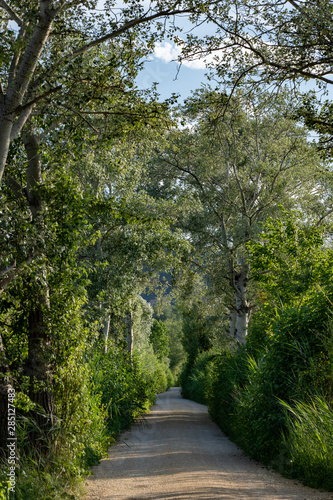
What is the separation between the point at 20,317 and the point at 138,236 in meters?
7.84

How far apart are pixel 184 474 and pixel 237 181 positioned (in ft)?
46.7

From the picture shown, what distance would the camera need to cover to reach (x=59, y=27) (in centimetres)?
712

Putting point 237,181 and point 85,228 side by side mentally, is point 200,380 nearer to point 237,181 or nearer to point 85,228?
point 237,181

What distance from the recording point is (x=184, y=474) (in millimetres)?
7891

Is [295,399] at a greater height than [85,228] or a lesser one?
lesser

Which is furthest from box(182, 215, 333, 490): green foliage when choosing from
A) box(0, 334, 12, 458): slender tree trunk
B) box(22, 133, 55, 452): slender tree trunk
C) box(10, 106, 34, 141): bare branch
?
box(10, 106, 34, 141): bare branch

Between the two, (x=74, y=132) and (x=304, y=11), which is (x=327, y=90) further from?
(x=74, y=132)

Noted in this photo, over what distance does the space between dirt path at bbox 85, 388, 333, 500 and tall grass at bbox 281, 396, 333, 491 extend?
11.0 inches

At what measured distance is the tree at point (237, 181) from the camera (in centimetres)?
1958

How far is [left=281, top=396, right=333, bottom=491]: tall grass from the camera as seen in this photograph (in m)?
→ 6.63

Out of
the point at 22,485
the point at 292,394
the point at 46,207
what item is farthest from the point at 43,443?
the point at 292,394

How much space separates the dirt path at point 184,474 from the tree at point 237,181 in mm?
8550

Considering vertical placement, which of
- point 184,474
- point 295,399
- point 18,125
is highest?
point 18,125

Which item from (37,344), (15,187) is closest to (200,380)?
(37,344)
